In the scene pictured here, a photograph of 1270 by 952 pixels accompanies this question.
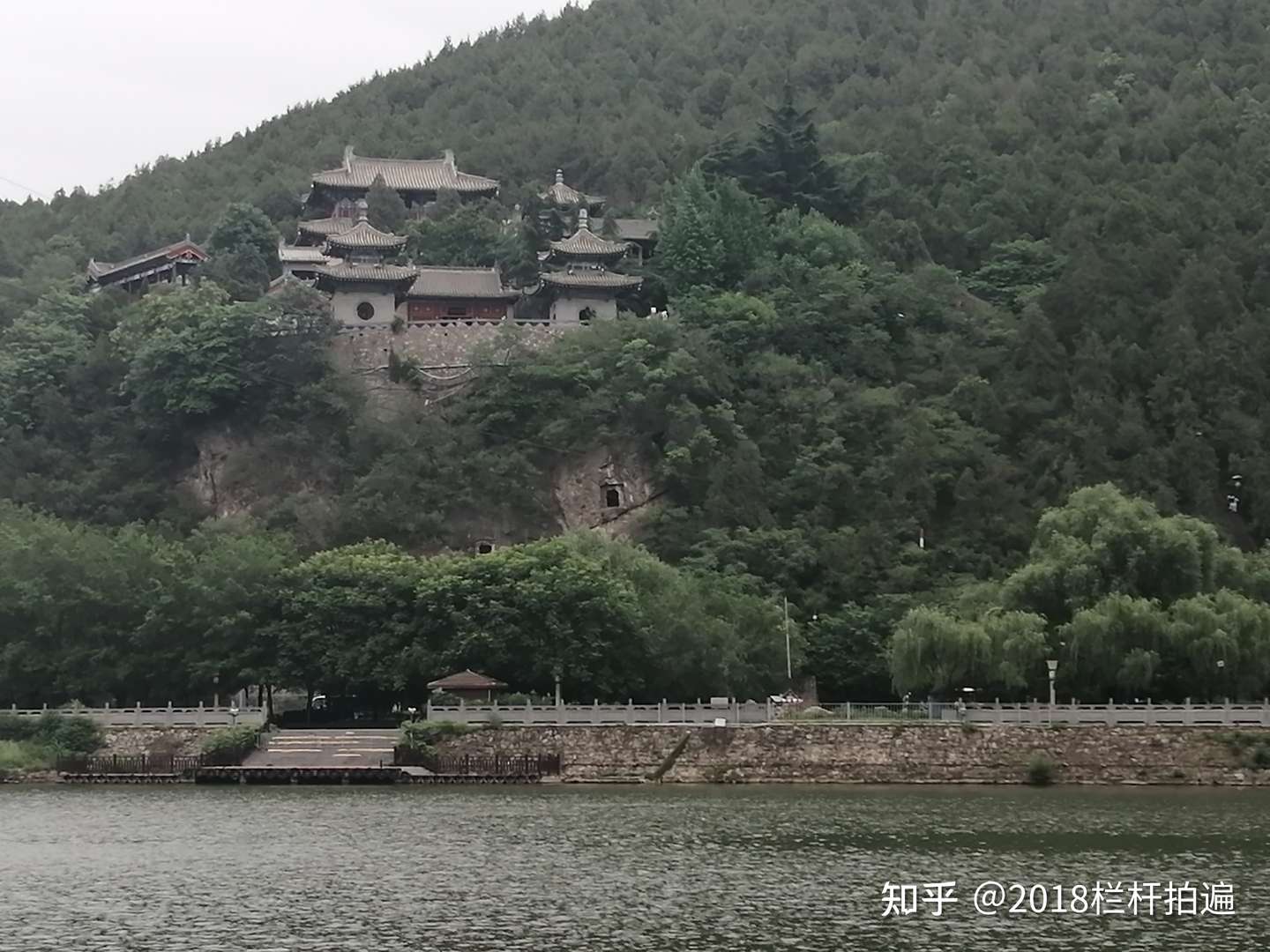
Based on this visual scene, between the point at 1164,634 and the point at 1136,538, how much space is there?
3.67 metres

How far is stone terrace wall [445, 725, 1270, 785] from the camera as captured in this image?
1834 inches

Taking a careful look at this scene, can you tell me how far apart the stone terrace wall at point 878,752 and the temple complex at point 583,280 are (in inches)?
1127

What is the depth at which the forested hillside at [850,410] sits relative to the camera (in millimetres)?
53844

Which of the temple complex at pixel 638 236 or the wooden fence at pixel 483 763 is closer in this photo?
the wooden fence at pixel 483 763

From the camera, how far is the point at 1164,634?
49219 mm

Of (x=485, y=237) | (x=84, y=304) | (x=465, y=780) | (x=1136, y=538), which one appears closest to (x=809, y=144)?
(x=485, y=237)

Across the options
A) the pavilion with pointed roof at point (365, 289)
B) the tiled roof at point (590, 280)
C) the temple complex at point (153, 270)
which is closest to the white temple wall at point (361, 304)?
the pavilion with pointed roof at point (365, 289)

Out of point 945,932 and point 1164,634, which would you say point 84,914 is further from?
point 1164,634

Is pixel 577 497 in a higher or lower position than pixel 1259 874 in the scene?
higher

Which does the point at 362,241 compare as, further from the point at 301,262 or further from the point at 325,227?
the point at 325,227

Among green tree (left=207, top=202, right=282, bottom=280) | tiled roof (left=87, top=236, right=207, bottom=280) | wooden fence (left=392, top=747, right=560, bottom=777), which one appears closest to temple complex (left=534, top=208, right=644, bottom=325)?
green tree (left=207, top=202, right=282, bottom=280)

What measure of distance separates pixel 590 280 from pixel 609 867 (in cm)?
4809

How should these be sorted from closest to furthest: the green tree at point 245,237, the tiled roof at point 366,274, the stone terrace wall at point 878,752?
the stone terrace wall at point 878,752 → the tiled roof at point 366,274 → the green tree at point 245,237

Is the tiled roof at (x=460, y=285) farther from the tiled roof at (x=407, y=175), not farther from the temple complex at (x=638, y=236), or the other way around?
the tiled roof at (x=407, y=175)
